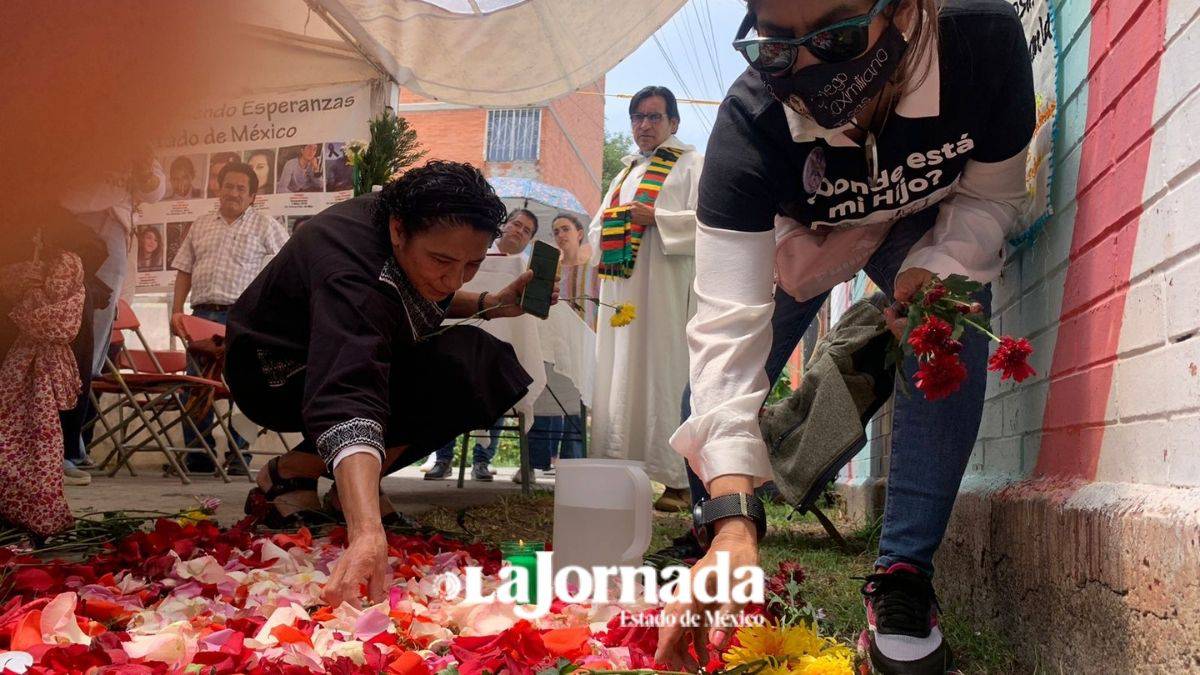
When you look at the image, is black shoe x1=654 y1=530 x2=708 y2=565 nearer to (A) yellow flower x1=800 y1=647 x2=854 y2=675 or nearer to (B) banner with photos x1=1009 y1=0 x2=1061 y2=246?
(B) banner with photos x1=1009 y1=0 x2=1061 y2=246

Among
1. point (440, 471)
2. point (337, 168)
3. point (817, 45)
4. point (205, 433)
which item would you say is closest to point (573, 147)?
point (440, 471)

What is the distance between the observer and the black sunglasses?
147cm

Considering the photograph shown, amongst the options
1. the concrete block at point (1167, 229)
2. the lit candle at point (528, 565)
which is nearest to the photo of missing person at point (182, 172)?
the concrete block at point (1167, 229)

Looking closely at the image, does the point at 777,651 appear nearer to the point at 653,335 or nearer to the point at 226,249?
the point at 653,335

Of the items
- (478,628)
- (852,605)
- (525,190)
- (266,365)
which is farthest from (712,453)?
(525,190)

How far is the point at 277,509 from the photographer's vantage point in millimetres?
2955

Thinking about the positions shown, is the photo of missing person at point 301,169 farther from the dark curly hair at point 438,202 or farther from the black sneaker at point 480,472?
the dark curly hair at point 438,202

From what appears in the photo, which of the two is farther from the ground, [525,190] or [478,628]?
[525,190]

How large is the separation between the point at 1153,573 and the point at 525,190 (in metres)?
8.46

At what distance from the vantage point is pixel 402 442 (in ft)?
10.3

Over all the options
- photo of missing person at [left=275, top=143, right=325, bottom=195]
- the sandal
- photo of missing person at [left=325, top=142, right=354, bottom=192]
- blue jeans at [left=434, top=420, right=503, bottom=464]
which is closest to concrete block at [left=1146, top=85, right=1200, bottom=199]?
the sandal

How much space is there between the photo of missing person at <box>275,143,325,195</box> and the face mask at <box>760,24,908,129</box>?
15.4 feet

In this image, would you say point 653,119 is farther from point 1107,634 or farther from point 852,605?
point 1107,634

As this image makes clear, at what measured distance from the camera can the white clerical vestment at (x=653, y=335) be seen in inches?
203
